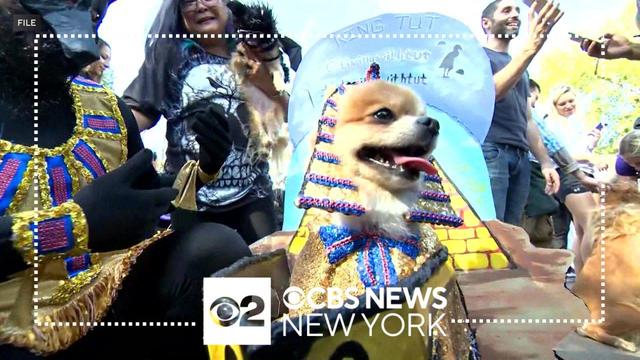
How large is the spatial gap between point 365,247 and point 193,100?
630 millimetres

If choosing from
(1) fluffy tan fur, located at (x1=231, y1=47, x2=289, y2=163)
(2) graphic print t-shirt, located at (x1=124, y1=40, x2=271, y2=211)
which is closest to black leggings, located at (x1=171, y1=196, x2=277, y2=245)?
(2) graphic print t-shirt, located at (x1=124, y1=40, x2=271, y2=211)

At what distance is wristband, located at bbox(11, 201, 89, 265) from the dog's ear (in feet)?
2.38

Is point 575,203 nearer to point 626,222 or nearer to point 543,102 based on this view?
point 626,222

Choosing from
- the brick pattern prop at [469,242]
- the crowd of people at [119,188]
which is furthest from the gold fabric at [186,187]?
the brick pattern prop at [469,242]

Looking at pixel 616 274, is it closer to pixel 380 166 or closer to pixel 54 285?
pixel 380 166

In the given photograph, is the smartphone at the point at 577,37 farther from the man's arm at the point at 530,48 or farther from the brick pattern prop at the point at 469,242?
the brick pattern prop at the point at 469,242

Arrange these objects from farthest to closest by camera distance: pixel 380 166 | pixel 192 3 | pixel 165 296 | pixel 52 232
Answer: pixel 192 3, pixel 380 166, pixel 165 296, pixel 52 232

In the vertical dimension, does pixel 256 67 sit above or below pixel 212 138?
above

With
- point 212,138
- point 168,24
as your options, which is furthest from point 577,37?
point 168,24

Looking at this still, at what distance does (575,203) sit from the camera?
128 cm

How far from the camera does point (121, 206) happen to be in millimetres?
771

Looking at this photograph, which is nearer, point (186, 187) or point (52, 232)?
point (52, 232)

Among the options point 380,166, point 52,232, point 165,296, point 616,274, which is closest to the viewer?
point 52,232

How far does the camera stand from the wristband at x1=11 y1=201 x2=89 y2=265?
72 centimetres
